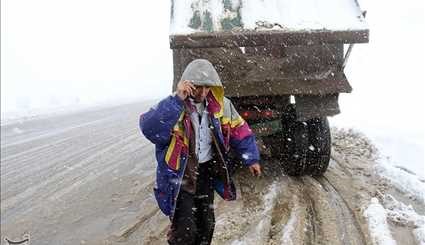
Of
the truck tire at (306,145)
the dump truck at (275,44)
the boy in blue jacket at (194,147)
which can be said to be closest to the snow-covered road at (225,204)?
the truck tire at (306,145)

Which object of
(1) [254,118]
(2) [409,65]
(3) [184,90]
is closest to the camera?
(3) [184,90]

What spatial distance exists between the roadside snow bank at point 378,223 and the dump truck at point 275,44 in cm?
126

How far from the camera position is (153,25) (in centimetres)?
7138

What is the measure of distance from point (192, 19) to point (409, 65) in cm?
2023

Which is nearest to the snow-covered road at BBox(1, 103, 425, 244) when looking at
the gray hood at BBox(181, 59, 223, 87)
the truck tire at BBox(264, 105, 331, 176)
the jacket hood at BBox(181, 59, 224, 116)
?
the truck tire at BBox(264, 105, 331, 176)

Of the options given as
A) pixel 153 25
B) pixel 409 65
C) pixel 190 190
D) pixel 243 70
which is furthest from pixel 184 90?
pixel 153 25

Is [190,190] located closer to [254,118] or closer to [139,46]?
[254,118]

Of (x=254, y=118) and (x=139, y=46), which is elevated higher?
(x=254, y=118)

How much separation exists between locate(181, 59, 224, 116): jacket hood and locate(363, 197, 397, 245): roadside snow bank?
1.84 metres

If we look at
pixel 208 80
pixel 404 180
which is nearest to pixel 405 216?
pixel 404 180

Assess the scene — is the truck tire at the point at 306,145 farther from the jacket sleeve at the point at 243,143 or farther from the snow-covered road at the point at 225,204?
the jacket sleeve at the point at 243,143

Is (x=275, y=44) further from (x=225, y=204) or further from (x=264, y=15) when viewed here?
(x=225, y=204)

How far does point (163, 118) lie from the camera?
11.3ft

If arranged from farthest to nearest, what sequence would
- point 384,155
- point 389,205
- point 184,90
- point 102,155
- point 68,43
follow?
1. point 68,43
2. point 102,155
3. point 384,155
4. point 389,205
5. point 184,90
